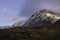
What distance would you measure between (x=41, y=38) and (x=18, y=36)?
25.2 ft

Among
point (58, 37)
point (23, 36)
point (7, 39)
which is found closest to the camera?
point (7, 39)

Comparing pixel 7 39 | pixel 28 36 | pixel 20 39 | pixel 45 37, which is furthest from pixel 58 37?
pixel 7 39

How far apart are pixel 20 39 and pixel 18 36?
249 cm

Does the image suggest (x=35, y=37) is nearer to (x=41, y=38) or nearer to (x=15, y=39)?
(x=41, y=38)

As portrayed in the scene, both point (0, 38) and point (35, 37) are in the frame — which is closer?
point (0, 38)

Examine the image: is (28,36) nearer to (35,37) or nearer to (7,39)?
(35,37)

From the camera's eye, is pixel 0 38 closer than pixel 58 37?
Yes

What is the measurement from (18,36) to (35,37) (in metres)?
6.07

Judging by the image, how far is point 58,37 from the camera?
63094mm

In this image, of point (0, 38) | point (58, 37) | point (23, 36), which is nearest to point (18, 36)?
point (23, 36)

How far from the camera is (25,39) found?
2211 inches

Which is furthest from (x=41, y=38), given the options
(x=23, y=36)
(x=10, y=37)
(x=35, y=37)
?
(x=10, y=37)

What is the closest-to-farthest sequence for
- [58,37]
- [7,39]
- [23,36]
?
[7,39]
[23,36]
[58,37]

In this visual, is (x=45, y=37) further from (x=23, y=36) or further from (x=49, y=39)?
(x=23, y=36)
